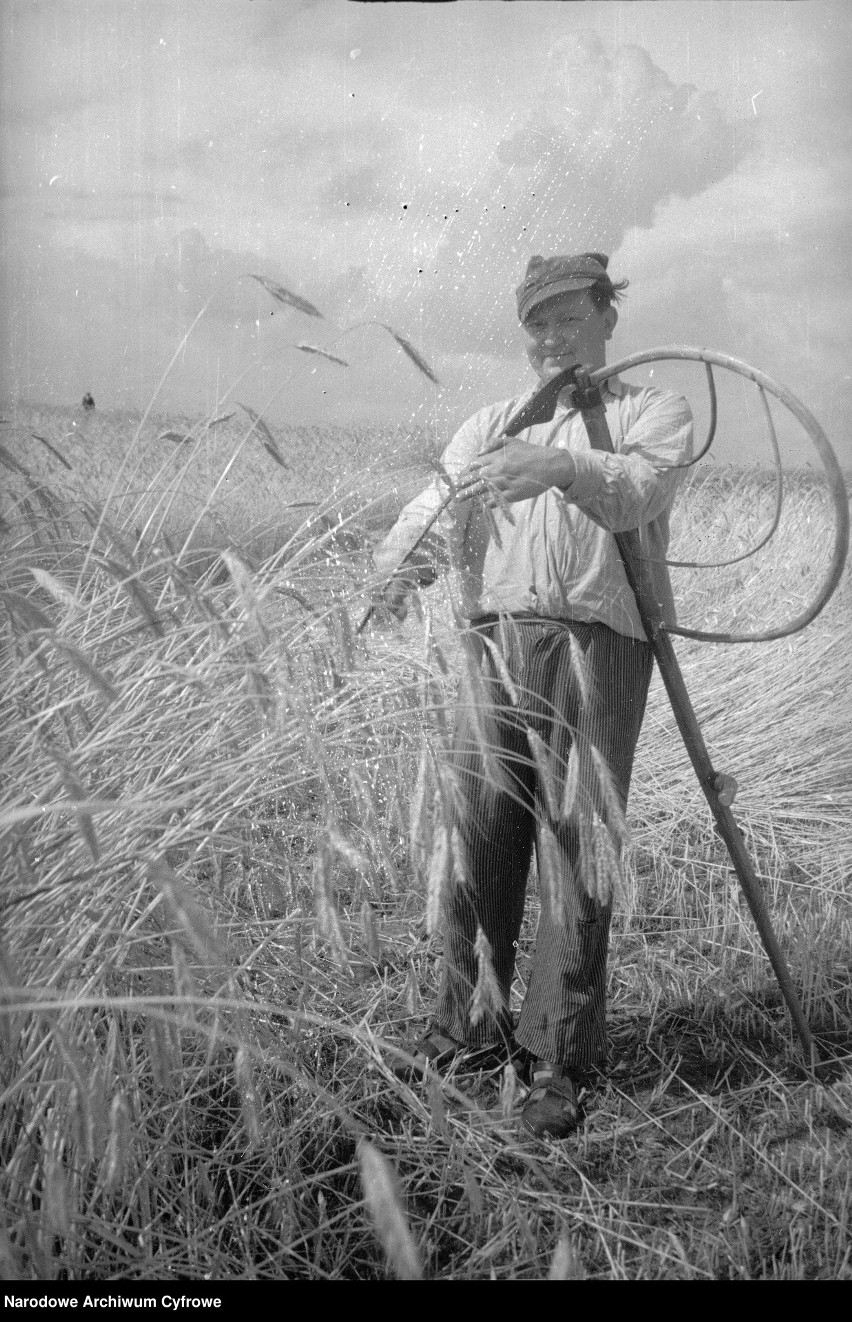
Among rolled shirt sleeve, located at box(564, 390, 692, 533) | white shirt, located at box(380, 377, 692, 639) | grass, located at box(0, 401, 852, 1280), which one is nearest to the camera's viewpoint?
grass, located at box(0, 401, 852, 1280)

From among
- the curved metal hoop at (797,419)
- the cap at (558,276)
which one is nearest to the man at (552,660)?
the cap at (558,276)

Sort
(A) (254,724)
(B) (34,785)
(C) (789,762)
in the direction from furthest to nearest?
(C) (789,762)
(A) (254,724)
(B) (34,785)

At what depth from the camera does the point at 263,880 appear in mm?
1606

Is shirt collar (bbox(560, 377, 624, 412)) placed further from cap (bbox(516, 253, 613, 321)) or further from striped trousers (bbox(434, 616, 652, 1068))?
striped trousers (bbox(434, 616, 652, 1068))

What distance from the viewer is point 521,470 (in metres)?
1.31

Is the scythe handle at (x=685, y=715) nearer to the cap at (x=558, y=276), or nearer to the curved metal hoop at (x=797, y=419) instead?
the curved metal hoop at (x=797, y=419)

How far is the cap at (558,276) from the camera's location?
1560mm

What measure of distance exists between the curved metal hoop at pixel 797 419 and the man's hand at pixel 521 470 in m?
0.23

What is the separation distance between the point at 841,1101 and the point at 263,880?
1.01 m

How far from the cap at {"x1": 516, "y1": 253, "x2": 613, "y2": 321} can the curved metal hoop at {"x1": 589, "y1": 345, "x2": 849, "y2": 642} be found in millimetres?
186

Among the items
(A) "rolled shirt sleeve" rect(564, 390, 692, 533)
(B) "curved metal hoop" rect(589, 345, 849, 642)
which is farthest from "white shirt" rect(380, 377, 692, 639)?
(B) "curved metal hoop" rect(589, 345, 849, 642)

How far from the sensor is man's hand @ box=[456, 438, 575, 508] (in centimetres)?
130
